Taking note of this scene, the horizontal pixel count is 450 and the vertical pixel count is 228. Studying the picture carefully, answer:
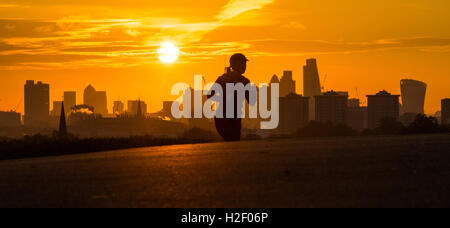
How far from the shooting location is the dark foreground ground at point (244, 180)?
30.4ft

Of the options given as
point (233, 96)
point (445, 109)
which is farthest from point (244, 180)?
point (445, 109)

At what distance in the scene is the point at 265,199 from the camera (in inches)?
364

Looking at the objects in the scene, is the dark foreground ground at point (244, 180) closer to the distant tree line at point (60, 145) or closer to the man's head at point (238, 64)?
the man's head at point (238, 64)

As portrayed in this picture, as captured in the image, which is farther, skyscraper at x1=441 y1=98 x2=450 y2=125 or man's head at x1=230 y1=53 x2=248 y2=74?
skyscraper at x1=441 y1=98 x2=450 y2=125

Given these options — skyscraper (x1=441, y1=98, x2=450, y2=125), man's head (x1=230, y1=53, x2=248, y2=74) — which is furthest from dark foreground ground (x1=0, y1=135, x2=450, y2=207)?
skyscraper (x1=441, y1=98, x2=450, y2=125)

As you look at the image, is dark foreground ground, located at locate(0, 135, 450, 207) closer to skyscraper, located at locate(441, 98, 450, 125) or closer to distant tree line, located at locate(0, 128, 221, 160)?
distant tree line, located at locate(0, 128, 221, 160)

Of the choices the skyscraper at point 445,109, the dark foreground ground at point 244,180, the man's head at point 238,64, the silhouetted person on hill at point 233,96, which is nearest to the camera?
the dark foreground ground at point 244,180

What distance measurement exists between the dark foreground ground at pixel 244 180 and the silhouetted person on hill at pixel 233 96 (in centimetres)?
310

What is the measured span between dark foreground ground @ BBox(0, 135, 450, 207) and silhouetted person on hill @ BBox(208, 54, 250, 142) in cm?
310

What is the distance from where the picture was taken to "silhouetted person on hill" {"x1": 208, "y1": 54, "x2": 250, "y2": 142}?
1952 cm

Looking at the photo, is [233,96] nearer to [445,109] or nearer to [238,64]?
[238,64]

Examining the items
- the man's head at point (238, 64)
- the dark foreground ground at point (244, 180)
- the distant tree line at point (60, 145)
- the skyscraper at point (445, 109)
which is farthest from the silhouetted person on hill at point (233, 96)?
the skyscraper at point (445, 109)

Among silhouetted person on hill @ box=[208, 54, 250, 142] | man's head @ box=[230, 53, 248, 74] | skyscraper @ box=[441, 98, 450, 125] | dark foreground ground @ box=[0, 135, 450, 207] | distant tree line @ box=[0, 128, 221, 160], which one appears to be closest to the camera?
dark foreground ground @ box=[0, 135, 450, 207]
